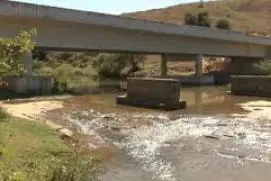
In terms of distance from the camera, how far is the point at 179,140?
22.9m

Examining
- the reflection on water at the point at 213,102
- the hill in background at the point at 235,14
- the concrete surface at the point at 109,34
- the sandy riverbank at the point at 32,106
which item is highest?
the hill in background at the point at 235,14

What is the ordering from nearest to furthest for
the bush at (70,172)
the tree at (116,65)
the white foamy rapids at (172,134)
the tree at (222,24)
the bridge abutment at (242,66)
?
the bush at (70,172)
the white foamy rapids at (172,134)
the tree at (116,65)
the bridge abutment at (242,66)
the tree at (222,24)

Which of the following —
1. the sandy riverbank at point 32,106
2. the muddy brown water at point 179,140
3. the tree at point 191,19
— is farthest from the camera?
the tree at point 191,19

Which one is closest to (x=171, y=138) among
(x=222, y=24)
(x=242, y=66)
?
(x=242, y=66)

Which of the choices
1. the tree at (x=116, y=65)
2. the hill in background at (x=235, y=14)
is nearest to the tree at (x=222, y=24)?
the hill in background at (x=235, y=14)

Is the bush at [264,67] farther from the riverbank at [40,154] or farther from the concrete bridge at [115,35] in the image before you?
the riverbank at [40,154]

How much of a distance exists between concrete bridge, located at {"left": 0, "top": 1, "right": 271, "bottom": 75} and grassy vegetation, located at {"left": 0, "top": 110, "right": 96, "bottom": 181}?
20082 mm

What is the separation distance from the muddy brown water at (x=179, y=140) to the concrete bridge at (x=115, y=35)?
29.0 feet

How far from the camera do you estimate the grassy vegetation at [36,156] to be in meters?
11.6

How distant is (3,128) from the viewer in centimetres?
1916

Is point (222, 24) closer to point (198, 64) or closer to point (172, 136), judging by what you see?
point (198, 64)

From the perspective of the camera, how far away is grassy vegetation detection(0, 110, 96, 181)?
11.6 metres

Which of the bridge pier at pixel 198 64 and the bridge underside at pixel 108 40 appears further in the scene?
the bridge pier at pixel 198 64

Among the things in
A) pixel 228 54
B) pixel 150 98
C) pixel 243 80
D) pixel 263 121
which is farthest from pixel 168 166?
pixel 228 54
